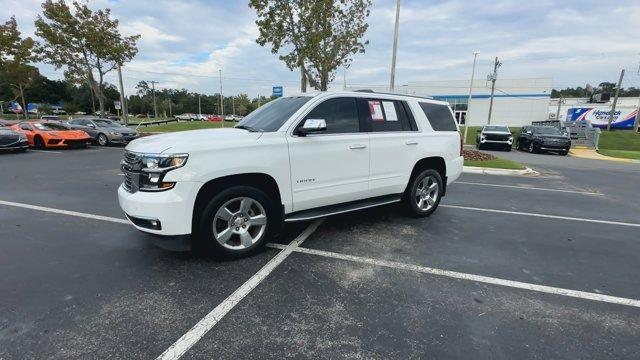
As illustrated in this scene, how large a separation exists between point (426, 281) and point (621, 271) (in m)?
2.34

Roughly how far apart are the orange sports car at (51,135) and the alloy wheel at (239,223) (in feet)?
54.4

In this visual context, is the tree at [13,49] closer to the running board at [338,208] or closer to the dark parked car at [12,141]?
the dark parked car at [12,141]

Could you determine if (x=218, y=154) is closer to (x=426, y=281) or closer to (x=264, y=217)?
(x=264, y=217)

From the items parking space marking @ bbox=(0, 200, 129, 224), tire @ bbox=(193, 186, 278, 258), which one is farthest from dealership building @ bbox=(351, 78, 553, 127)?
tire @ bbox=(193, 186, 278, 258)

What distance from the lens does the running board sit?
→ 13.8 ft

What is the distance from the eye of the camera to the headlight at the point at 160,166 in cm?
338

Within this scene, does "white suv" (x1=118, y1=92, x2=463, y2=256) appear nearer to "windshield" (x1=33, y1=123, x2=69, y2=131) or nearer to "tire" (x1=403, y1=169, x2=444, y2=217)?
"tire" (x1=403, y1=169, x2=444, y2=217)

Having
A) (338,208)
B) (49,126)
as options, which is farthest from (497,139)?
(49,126)

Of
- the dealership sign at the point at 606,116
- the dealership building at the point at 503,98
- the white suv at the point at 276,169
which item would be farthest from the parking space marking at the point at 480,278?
the dealership sign at the point at 606,116

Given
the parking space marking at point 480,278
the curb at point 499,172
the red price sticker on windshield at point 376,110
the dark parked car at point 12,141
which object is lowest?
the curb at point 499,172

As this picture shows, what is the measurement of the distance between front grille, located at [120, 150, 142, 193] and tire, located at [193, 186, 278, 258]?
756mm

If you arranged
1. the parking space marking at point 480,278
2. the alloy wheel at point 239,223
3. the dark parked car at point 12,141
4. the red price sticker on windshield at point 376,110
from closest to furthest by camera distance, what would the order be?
the parking space marking at point 480,278 < the alloy wheel at point 239,223 < the red price sticker on windshield at point 376,110 < the dark parked car at point 12,141

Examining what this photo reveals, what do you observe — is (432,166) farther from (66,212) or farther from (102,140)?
(102,140)

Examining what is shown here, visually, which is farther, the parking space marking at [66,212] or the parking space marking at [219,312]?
the parking space marking at [66,212]
